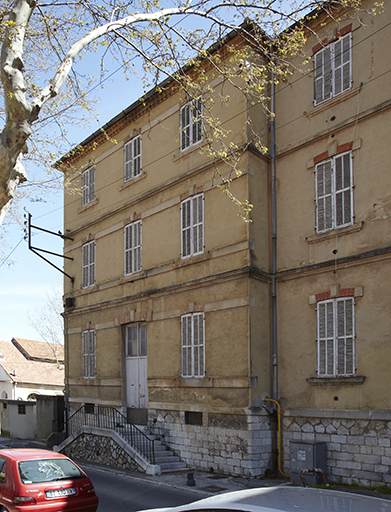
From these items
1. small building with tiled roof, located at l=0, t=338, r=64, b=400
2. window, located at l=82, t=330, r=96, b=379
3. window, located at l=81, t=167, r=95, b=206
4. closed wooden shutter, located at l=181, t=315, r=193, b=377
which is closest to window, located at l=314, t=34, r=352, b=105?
closed wooden shutter, located at l=181, t=315, r=193, b=377

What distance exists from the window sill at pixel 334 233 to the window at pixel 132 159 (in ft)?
26.6

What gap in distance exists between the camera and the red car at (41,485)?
8.75m

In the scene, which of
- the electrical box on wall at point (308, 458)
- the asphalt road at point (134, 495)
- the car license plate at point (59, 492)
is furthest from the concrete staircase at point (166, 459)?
the car license plate at point (59, 492)

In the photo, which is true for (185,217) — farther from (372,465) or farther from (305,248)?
(372,465)

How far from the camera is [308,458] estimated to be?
12.6m

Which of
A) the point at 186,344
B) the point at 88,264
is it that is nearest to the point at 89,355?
the point at 88,264

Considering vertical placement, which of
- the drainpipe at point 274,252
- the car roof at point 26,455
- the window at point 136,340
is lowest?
the car roof at point 26,455

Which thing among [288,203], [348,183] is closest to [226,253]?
[288,203]

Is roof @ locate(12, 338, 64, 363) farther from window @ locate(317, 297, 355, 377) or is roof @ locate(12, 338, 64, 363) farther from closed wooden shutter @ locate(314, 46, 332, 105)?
closed wooden shutter @ locate(314, 46, 332, 105)

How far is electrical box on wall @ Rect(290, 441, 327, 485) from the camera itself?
12445 mm

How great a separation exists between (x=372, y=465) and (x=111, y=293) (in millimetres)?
11629

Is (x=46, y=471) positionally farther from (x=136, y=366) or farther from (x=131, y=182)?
(x=131, y=182)

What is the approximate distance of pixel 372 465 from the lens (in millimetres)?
12000

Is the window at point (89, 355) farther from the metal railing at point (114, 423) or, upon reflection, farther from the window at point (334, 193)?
the window at point (334, 193)
